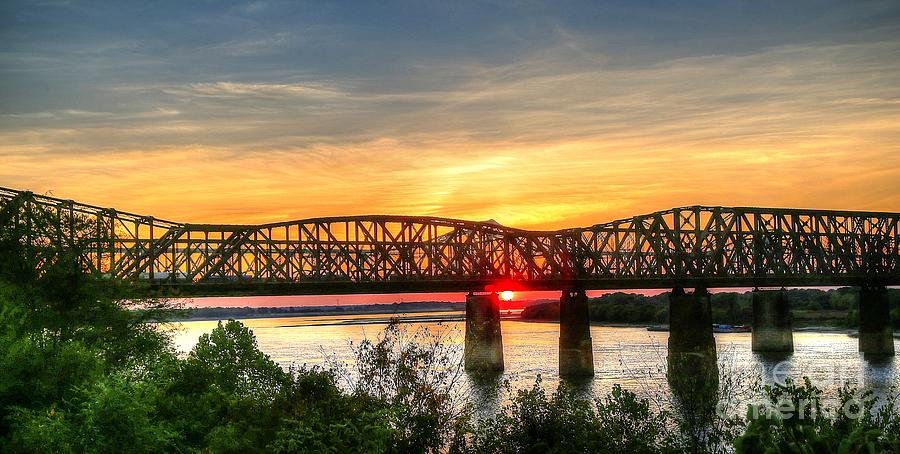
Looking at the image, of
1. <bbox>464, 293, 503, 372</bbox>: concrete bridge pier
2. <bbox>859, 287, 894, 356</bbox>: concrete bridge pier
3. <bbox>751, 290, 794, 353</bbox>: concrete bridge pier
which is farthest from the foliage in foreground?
<bbox>751, 290, 794, 353</bbox>: concrete bridge pier

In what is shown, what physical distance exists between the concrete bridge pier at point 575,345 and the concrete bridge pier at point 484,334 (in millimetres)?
7440

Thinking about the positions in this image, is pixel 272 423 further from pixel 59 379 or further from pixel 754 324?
pixel 754 324

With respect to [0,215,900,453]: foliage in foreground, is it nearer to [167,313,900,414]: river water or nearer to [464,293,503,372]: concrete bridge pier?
[167,313,900,414]: river water

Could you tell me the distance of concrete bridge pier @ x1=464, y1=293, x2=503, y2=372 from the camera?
11456 centimetres

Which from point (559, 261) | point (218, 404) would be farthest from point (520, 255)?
point (218, 404)

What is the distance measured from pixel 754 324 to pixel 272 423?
133998 mm

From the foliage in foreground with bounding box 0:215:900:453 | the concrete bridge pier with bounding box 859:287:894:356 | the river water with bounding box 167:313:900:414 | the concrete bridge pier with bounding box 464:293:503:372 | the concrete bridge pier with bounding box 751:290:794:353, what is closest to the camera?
the foliage in foreground with bounding box 0:215:900:453

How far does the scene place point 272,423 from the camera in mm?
34469

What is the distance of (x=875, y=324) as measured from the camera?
147125mm

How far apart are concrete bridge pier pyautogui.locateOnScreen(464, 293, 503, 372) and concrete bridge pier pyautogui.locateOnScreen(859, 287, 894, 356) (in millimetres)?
56784

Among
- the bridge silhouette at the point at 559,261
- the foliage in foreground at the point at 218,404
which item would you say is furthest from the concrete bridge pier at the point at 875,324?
the foliage in foreground at the point at 218,404

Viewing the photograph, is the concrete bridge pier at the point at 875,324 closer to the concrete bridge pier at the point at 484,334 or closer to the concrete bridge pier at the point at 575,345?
the concrete bridge pier at the point at 575,345

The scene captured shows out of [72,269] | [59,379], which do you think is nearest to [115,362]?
[72,269]

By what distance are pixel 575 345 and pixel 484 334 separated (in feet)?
36.3
